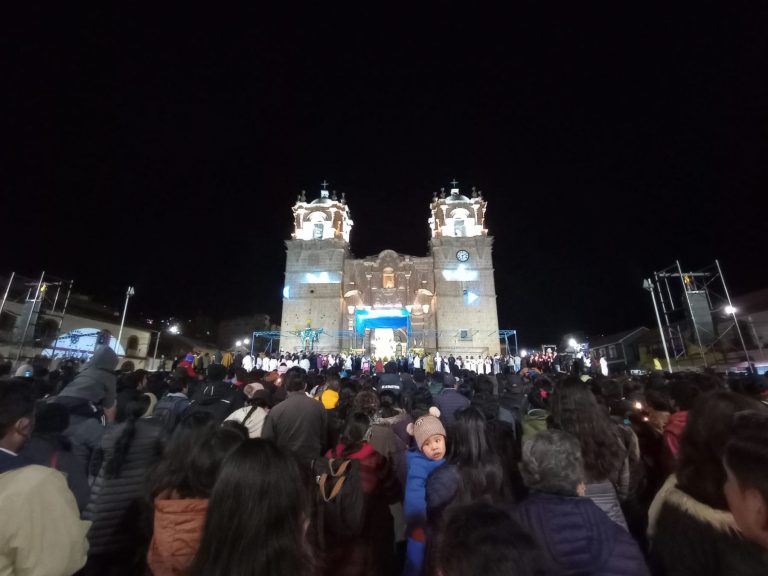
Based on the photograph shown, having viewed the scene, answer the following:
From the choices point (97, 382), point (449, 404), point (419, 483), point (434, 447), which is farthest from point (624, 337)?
point (97, 382)

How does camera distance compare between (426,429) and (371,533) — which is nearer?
(371,533)

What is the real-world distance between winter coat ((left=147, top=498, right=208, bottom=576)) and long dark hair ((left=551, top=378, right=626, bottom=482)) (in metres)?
3.19

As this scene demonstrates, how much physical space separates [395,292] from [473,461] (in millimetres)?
36768

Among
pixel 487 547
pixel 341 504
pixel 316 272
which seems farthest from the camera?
pixel 316 272

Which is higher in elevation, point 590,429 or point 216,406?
point 216,406

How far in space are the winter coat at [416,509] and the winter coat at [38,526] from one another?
2.40 meters

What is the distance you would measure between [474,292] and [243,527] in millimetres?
38885

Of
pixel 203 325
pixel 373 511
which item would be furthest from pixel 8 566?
pixel 203 325

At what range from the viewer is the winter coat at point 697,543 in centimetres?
167

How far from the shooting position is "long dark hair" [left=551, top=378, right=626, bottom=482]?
131 inches

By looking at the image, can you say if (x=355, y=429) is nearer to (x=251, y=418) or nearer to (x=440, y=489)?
(x=440, y=489)

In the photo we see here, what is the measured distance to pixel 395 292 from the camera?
39875 mm

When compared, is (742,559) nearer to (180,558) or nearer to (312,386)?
(180,558)

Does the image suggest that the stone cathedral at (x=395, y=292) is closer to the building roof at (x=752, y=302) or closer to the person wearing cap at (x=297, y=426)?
the building roof at (x=752, y=302)
